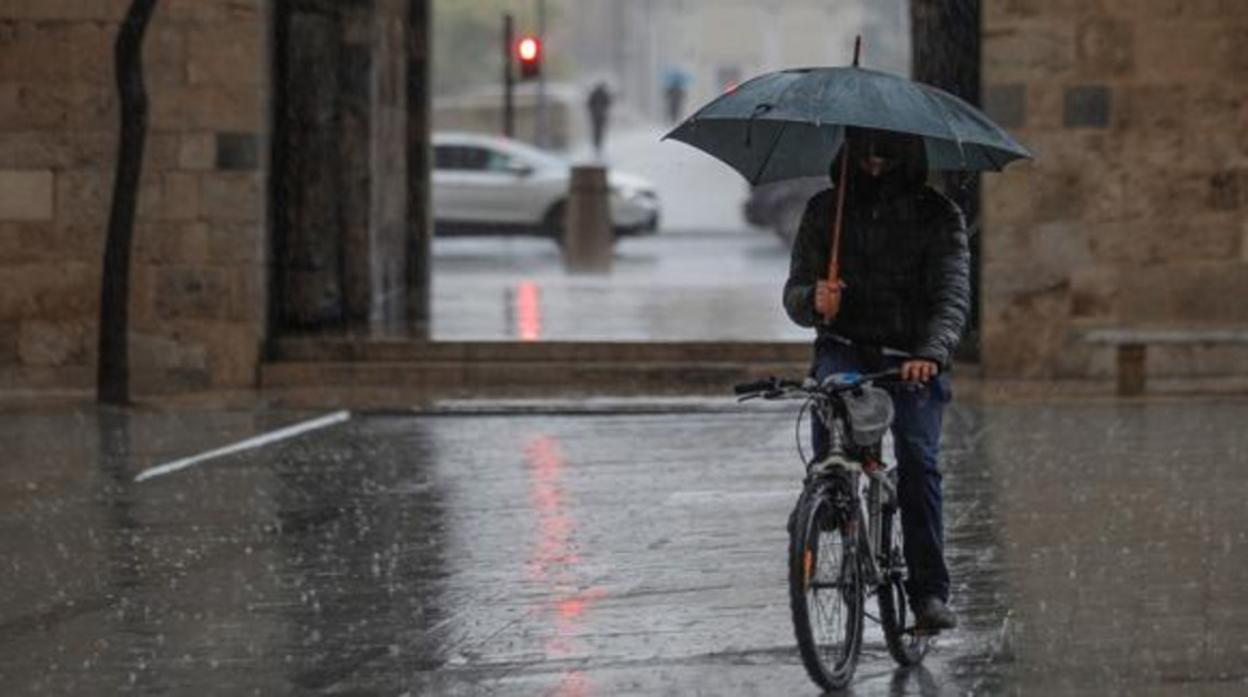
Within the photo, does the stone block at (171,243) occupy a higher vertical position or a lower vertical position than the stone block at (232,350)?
higher

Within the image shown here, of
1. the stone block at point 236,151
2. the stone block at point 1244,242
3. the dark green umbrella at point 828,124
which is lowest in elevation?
the stone block at point 1244,242

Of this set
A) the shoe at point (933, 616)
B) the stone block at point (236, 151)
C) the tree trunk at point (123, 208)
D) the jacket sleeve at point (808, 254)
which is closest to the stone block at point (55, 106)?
the stone block at point (236, 151)

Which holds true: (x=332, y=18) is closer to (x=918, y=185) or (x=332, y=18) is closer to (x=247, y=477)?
(x=247, y=477)

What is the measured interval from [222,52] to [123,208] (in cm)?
165

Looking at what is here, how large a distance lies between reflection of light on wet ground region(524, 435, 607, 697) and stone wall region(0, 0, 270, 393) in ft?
15.0

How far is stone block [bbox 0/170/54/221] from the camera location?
65.8 ft

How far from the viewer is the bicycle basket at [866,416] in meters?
8.68

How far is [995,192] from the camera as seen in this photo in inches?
790

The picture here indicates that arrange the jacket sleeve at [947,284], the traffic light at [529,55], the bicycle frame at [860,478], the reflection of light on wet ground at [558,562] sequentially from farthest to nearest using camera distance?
1. the traffic light at [529,55]
2. the reflection of light on wet ground at [558,562]
3. the jacket sleeve at [947,284]
4. the bicycle frame at [860,478]

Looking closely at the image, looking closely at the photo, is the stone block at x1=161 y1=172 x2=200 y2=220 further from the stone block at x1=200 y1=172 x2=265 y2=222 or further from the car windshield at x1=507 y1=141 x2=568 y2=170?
the car windshield at x1=507 y1=141 x2=568 y2=170

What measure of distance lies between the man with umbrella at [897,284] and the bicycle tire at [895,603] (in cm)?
5

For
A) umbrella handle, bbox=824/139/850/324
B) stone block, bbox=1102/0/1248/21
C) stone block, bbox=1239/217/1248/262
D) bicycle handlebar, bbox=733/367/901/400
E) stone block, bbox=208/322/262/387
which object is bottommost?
stone block, bbox=208/322/262/387

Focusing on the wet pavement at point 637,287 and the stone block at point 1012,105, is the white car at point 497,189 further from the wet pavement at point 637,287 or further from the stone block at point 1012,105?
the stone block at point 1012,105

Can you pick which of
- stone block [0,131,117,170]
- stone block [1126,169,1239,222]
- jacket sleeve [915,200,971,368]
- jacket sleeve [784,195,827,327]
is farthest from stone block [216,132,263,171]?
jacket sleeve [915,200,971,368]
